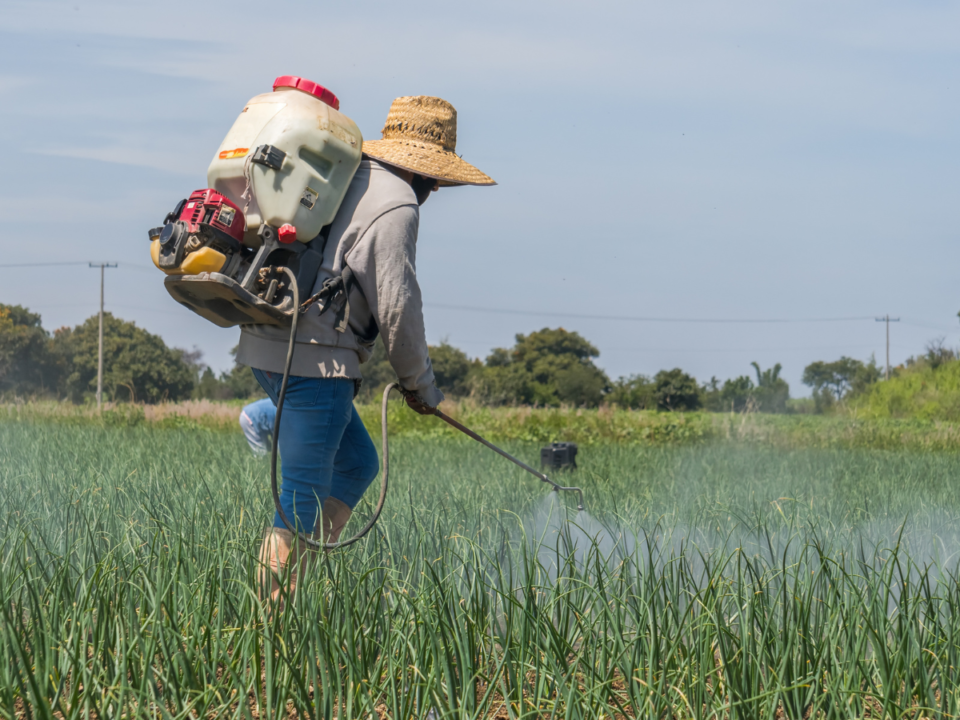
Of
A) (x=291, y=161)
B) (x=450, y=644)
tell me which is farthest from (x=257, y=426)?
(x=450, y=644)

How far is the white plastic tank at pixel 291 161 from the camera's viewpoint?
7.68 feet

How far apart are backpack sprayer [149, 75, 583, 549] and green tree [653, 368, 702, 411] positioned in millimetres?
31685

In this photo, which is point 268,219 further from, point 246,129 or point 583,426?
point 583,426

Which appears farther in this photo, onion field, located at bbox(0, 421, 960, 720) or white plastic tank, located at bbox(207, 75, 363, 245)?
white plastic tank, located at bbox(207, 75, 363, 245)

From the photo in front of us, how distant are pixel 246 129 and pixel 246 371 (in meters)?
35.4

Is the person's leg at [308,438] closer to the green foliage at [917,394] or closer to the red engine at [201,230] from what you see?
the red engine at [201,230]

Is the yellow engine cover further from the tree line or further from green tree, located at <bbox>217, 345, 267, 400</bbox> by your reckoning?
green tree, located at <bbox>217, 345, 267, 400</bbox>

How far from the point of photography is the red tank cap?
2.48m

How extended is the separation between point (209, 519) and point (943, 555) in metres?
2.77


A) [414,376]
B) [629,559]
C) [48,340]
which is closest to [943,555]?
[629,559]

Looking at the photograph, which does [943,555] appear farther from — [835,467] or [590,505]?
[835,467]

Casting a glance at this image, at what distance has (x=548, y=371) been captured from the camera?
39.0m

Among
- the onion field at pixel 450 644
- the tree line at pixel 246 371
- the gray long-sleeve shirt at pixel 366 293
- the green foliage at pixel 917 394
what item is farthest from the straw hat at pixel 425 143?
the tree line at pixel 246 371

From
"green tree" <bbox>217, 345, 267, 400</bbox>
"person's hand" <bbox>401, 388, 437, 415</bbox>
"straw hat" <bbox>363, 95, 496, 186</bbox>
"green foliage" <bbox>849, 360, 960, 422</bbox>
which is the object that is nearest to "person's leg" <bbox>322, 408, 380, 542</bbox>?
"person's hand" <bbox>401, 388, 437, 415</bbox>
